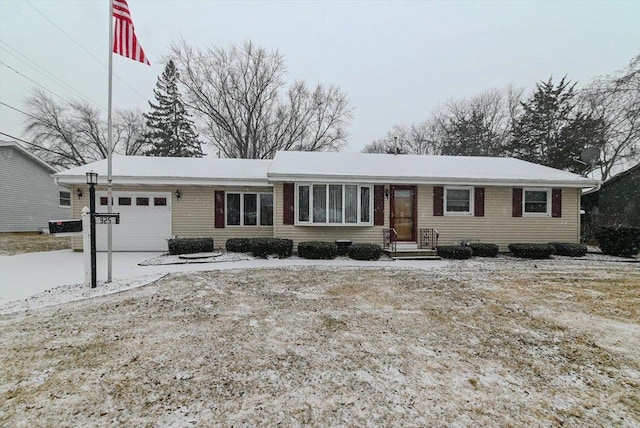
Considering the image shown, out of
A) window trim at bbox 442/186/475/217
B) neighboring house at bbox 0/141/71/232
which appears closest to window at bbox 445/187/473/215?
window trim at bbox 442/186/475/217

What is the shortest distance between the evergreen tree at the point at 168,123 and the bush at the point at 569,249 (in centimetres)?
2838

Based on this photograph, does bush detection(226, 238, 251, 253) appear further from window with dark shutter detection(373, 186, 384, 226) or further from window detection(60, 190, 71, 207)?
window detection(60, 190, 71, 207)

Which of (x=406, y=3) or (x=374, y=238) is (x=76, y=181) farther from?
(x=406, y=3)

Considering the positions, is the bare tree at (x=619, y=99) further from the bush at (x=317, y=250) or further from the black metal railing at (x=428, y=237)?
the bush at (x=317, y=250)

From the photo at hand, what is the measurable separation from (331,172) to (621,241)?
10.6m

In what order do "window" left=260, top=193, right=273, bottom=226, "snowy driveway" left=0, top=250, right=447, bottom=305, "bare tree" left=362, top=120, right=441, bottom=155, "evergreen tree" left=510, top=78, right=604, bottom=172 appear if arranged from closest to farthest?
"snowy driveway" left=0, top=250, right=447, bottom=305, "window" left=260, top=193, right=273, bottom=226, "evergreen tree" left=510, top=78, right=604, bottom=172, "bare tree" left=362, top=120, right=441, bottom=155

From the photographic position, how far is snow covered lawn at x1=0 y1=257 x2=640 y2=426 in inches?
95.2

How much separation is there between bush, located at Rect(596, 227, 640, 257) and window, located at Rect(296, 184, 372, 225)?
900 centimetres

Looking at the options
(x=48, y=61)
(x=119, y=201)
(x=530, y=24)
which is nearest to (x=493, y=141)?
(x=530, y=24)

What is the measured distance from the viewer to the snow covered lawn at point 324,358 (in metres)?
2.42

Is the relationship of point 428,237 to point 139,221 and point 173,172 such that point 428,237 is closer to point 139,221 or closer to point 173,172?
point 173,172

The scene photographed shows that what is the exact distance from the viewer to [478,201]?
36.4 feet

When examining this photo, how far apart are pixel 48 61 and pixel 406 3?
65.2ft

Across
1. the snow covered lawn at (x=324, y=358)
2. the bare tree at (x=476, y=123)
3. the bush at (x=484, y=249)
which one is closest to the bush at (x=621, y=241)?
the bush at (x=484, y=249)
